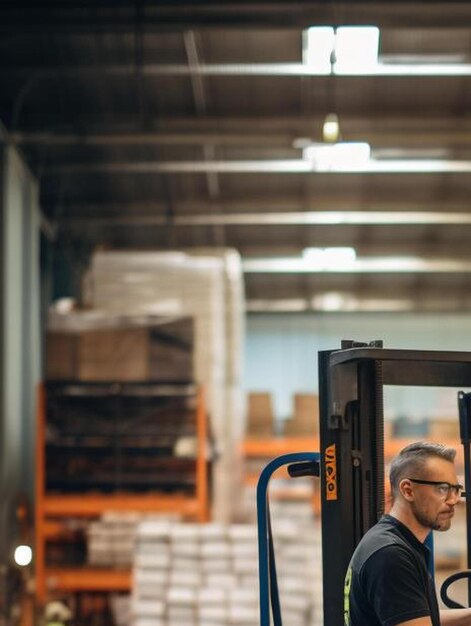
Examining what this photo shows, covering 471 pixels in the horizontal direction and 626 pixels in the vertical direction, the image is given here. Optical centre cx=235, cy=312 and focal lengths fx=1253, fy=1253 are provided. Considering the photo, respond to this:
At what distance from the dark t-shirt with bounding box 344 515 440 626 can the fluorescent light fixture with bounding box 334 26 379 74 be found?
7785 millimetres

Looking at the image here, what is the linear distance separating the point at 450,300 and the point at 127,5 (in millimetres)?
12554

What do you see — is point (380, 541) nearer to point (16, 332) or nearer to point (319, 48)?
point (319, 48)

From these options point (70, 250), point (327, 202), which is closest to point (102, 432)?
point (327, 202)

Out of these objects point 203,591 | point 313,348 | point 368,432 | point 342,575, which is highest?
point 313,348

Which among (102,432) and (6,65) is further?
(6,65)

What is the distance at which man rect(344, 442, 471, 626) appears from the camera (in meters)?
3.46

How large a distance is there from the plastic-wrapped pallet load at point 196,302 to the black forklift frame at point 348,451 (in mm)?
7309

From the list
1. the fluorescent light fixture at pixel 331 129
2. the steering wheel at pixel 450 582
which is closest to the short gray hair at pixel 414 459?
the steering wheel at pixel 450 582

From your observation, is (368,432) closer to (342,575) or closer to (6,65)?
(342,575)

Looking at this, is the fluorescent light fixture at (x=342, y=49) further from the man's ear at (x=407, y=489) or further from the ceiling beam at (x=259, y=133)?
the man's ear at (x=407, y=489)

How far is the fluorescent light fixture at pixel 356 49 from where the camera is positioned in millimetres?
11148

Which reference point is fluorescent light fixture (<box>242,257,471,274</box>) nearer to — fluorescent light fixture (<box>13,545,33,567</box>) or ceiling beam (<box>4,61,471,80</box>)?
ceiling beam (<box>4,61,471,80</box>)

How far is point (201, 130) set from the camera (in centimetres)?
1273

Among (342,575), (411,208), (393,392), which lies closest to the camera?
(342,575)
